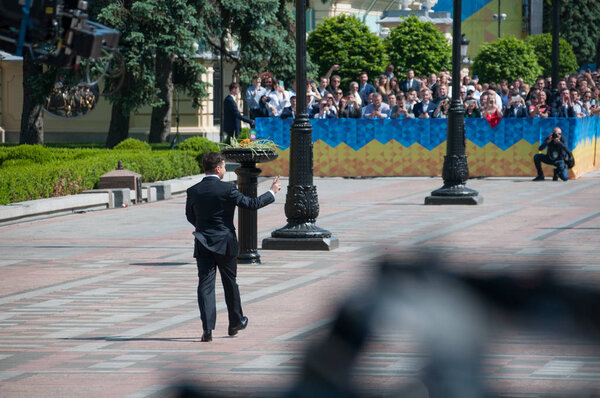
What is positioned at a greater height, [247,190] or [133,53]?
[133,53]

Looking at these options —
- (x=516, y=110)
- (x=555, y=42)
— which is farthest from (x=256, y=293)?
(x=555, y=42)

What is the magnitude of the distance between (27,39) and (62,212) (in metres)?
15.6

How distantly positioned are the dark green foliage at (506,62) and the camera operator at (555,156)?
130 ft

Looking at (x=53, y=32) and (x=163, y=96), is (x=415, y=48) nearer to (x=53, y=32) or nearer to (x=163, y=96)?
(x=163, y=96)

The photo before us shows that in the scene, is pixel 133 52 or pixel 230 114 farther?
pixel 133 52

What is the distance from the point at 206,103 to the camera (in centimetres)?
4881

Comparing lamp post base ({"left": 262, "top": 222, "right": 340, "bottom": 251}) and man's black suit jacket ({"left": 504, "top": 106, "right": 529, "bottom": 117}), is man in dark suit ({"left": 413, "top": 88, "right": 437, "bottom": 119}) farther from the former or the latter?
lamp post base ({"left": 262, "top": 222, "right": 340, "bottom": 251})

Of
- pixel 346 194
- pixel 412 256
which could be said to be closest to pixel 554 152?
pixel 346 194

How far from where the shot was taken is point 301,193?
623 inches

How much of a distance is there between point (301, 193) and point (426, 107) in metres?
13.2

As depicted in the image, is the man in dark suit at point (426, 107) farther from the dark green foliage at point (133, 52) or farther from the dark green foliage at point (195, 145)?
the dark green foliage at point (133, 52)

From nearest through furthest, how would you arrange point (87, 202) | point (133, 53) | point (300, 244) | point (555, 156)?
point (300, 244) → point (87, 202) → point (555, 156) → point (133, 53)

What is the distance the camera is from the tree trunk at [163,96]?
37406mm

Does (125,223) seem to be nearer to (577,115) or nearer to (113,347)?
(113,347)
